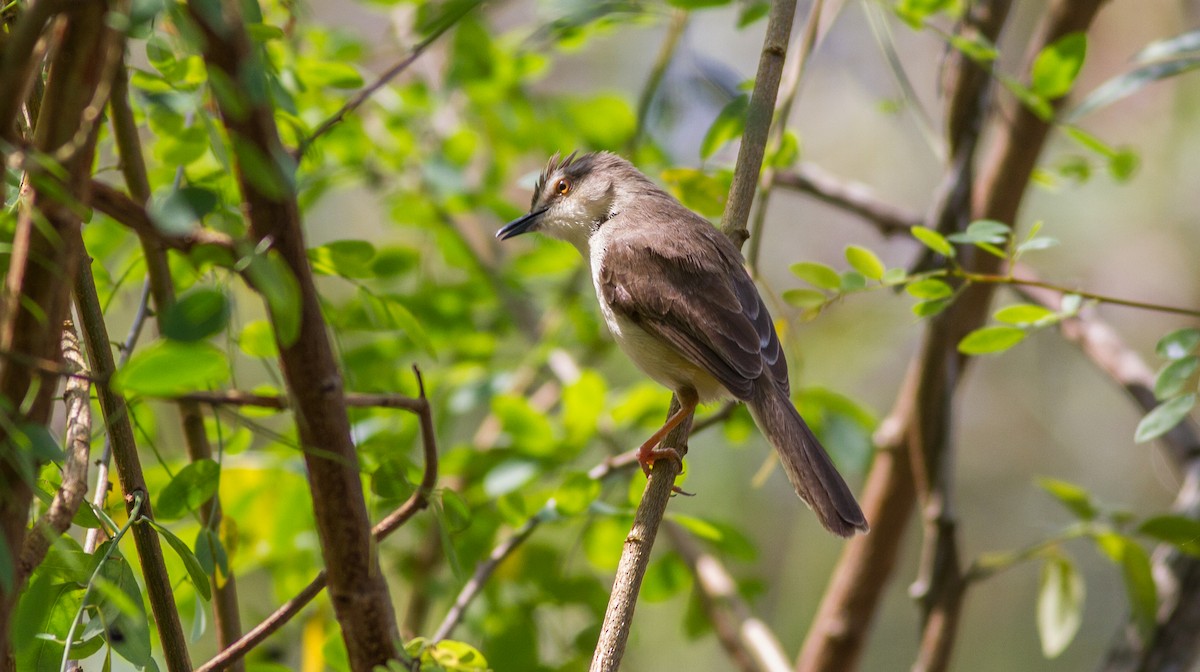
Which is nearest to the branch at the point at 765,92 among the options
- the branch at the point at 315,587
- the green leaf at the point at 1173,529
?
the branch at the point at 315,587

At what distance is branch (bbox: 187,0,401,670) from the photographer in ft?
3.77

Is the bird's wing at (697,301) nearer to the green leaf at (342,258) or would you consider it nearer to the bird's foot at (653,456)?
the bird's foot at (653,456)

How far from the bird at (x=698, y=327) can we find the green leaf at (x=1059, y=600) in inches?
30.1

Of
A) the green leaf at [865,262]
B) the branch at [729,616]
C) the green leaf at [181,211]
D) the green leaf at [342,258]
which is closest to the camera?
the green leaf at [181,211]

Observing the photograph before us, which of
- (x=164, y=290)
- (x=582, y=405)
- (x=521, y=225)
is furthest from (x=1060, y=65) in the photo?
(x=164, y=290)

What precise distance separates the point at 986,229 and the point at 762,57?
676 mm

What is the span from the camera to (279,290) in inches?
42.8

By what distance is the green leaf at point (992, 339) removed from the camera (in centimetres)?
236

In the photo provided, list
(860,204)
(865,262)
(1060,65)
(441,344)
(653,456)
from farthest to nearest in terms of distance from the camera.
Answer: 1. (860,204)
2. (441,344)
3. (1060,65)
4. (653,456)
5. (865,262)

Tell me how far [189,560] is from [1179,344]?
6.63 feet

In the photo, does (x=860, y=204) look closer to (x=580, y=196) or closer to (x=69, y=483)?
(x=580, y=196)

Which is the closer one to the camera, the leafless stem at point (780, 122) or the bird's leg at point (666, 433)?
the bird's leg at point (666, 433)

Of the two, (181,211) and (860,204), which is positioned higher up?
(860,204)

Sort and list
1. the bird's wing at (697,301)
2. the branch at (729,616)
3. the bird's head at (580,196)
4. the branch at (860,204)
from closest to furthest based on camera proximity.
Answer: the bird's wing at (697,301) < the branch at (729,616) < the branch at (860,204) < the bird's head at (580,196)
